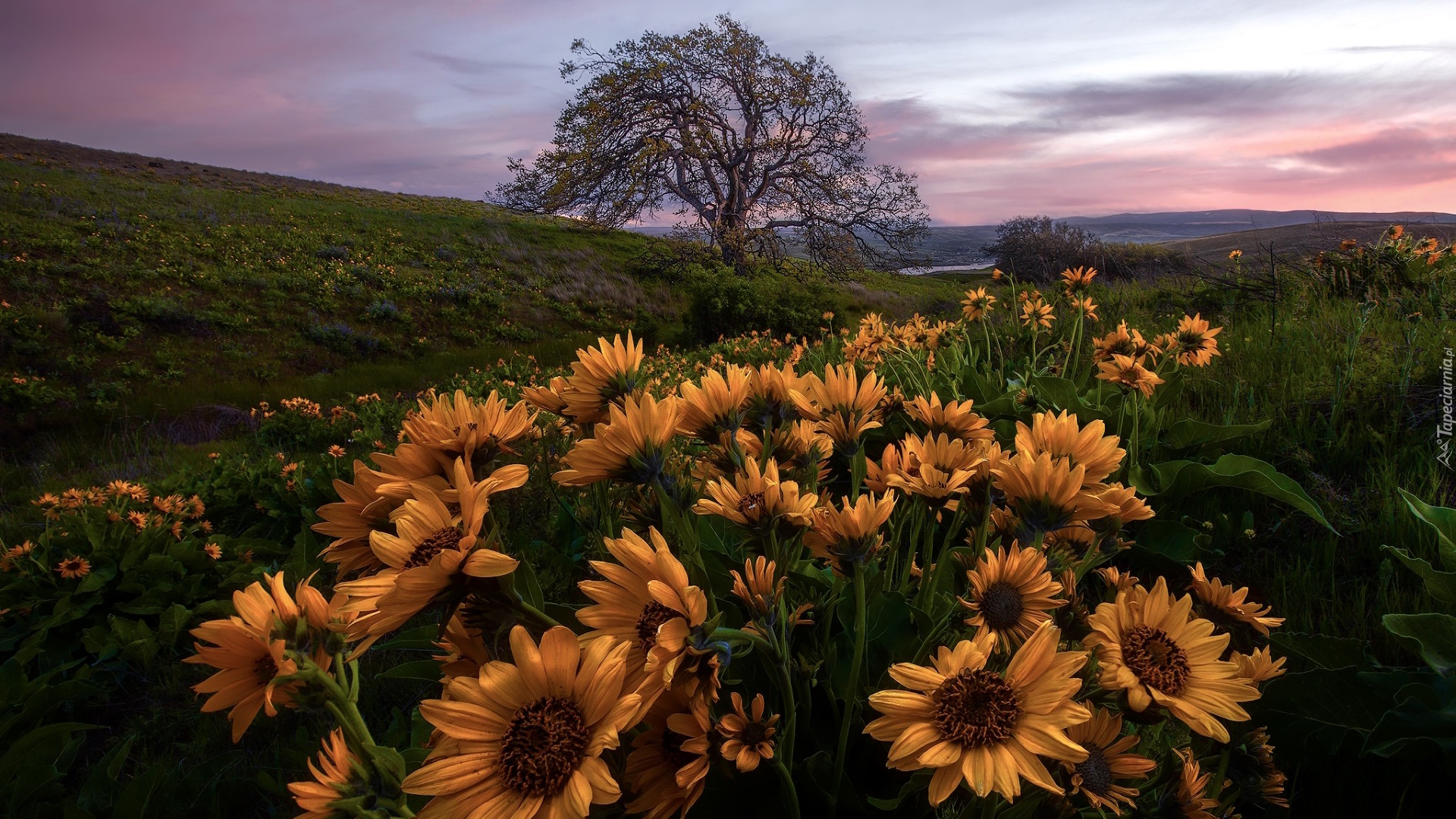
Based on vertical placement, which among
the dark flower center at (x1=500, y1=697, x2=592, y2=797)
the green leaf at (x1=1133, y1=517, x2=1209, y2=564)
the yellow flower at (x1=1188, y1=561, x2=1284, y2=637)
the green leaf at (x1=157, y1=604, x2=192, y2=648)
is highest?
the dark flower center at (x1=500, y1=697, x2=592, y2=797)

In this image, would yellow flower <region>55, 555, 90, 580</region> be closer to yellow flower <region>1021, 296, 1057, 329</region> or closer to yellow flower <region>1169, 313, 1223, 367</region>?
yellow flower <region>1169, 313, 1223, 367</region>

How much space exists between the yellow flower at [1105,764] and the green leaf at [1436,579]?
97 centimetres

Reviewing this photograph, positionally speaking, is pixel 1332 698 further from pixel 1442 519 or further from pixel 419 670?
pixel 419 670

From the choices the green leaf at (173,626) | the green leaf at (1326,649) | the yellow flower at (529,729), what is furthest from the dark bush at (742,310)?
the yellow flower at (529,729)

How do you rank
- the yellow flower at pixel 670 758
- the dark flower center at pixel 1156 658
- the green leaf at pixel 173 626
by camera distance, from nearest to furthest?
1. the yellow flower at pixel 670 758
2. the dark flower center at pixel 1156 658
3. the green leaf at pixel 173 626

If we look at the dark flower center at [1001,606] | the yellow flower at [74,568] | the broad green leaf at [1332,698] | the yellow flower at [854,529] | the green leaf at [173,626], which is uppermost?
the yellow flower at [854,529]

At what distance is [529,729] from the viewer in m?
0.71

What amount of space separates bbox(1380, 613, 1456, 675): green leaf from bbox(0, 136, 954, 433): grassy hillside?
6.35 metres

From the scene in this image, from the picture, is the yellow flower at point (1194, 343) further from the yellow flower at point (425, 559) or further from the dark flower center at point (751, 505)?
the yellow flower at point (425, 559)

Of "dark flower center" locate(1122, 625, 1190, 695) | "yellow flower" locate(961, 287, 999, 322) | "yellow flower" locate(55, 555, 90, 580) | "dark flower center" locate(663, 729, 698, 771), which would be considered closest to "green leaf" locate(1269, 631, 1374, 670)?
"dark flower center" locate(1122, 625, 1190, 695)

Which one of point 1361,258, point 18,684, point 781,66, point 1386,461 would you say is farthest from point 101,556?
point 781,66

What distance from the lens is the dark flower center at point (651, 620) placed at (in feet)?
2.76

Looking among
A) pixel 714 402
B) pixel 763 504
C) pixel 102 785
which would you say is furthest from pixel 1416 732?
pixel 102 785

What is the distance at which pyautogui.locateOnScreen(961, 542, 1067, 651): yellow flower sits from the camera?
3.02 ft
